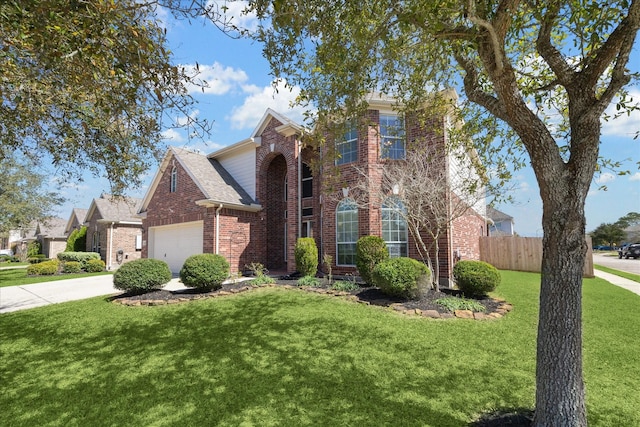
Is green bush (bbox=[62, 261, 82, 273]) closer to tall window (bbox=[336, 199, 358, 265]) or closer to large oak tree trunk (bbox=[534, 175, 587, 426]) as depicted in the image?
tall window (bbox=[336, 199, 358, 265])

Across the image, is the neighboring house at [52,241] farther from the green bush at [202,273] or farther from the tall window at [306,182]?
the green bush at [202,273]

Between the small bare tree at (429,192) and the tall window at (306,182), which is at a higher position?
the tall window at (306,182)

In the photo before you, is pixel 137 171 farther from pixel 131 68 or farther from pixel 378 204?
pixel 378 204

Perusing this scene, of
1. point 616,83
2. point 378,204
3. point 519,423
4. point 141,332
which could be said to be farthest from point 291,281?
point 616,83

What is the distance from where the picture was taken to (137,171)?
6.60 meters

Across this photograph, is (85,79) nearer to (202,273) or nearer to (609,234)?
(202,273)

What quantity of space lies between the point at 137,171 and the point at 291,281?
684cm

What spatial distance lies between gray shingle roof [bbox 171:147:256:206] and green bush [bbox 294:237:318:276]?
4.11 m

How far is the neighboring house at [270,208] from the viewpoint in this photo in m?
12.3

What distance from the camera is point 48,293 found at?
12211 mm

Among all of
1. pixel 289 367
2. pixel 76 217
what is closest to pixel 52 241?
pixel 76 217

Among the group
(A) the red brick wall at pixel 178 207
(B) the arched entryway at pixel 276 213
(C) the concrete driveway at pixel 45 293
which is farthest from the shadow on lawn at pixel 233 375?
(B) the arched entryway at pixel 276 213

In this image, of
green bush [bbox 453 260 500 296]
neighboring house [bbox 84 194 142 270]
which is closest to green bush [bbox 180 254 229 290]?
green bush [bbox 453 260 500 296]

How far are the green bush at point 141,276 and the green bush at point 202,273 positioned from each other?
74cm
